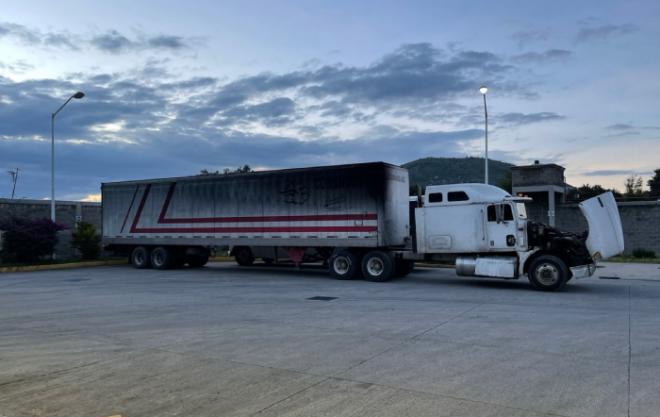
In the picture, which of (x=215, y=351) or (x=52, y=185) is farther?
(x=52, y=185)

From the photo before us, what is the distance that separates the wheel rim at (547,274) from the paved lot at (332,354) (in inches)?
35.8

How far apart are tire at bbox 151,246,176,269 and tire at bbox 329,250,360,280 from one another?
810 cm

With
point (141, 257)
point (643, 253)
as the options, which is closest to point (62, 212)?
point (141, 257)

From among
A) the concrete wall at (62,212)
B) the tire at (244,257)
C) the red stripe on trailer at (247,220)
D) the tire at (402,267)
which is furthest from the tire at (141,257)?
the tire at (402,267)

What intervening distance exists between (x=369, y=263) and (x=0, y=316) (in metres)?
10.3

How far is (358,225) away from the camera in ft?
55.3

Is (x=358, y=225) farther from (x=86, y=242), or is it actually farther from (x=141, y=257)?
(x=86, y=242)

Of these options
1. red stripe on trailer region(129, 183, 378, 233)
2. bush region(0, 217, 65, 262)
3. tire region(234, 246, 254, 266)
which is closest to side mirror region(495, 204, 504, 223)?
red stripe on trailer region(129, 183, 378, 233)

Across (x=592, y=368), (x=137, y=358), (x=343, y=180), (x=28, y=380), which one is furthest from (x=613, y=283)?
(x=28, y=380)

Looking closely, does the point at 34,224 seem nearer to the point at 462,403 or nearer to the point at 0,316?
the point at 0,316

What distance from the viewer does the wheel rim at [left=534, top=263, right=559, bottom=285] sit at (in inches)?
560

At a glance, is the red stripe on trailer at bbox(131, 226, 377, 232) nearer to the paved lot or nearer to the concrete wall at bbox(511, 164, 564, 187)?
the paved lot

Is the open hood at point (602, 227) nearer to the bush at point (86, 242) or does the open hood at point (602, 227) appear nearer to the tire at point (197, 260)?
the tire at point (197, 260)

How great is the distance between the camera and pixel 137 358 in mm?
7098
